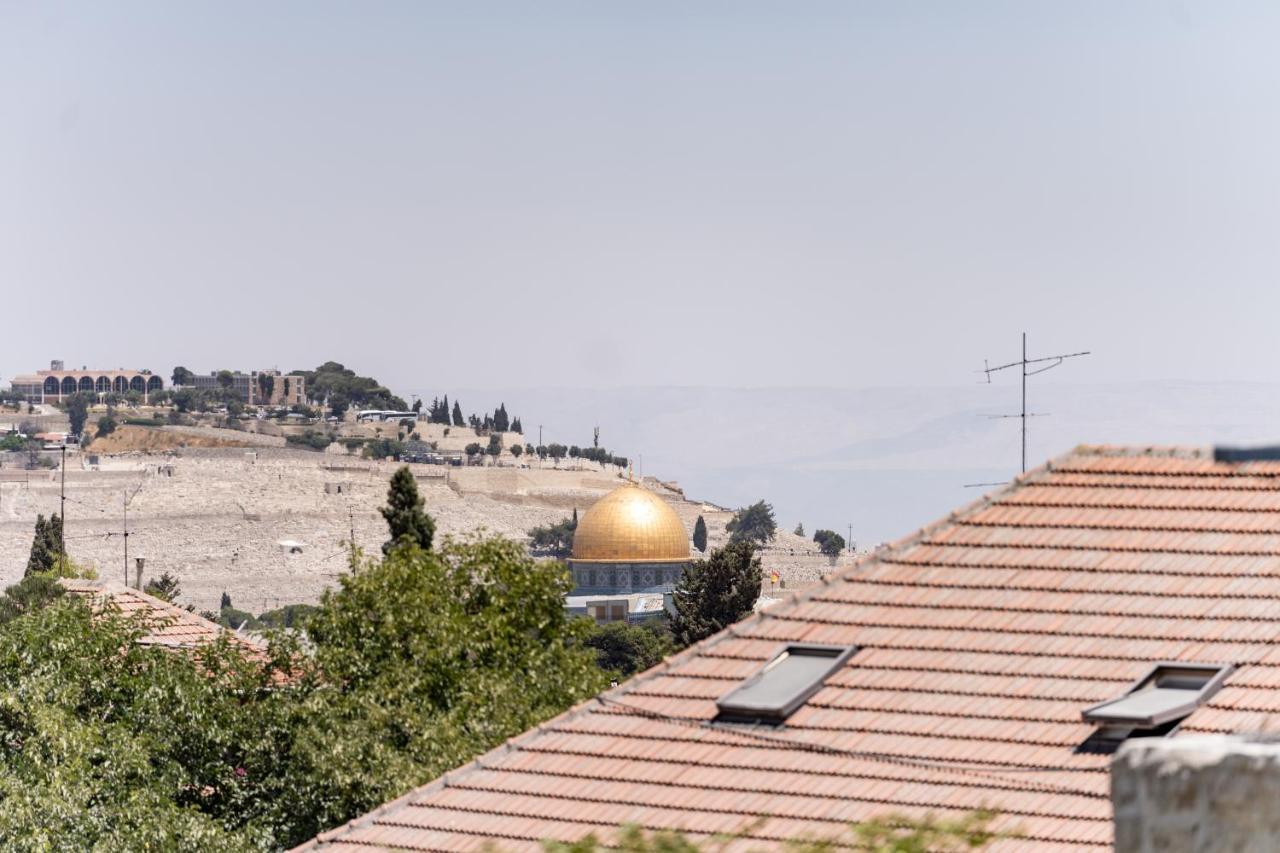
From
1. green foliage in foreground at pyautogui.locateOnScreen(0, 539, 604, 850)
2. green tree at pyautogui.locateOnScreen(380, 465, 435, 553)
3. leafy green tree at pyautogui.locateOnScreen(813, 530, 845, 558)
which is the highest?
green tree at pyautogui.locateOnScreen(380, 465, 435, 553)

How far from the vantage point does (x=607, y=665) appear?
70375 mm

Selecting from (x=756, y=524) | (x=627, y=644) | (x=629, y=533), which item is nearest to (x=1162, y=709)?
(x=627, y=644)

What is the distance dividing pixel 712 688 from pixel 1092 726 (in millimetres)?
1976

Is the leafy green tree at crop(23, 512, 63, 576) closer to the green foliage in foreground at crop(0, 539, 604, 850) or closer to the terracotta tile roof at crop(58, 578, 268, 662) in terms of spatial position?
the terracotta tile roof at crop(58, 578, 268, 662)

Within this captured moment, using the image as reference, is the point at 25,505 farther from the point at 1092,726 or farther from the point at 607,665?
the point at 1092,726

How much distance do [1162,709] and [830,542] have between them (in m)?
150

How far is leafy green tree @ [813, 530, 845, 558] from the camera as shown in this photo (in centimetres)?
15488

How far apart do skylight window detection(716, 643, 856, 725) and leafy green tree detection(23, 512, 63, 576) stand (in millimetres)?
55836

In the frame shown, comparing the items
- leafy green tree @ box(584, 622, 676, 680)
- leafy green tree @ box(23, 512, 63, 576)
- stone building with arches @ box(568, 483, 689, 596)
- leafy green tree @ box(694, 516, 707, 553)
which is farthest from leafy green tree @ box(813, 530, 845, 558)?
leafy green tree @ box(23, 512, 63, 576)

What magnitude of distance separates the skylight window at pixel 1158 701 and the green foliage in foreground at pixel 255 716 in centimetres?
829

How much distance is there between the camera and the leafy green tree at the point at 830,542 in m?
155

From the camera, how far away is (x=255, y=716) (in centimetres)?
1883

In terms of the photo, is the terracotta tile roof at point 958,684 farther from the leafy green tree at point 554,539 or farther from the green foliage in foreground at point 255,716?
the leafy green tree at point 554,539

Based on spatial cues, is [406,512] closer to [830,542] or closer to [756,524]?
[830,542]
